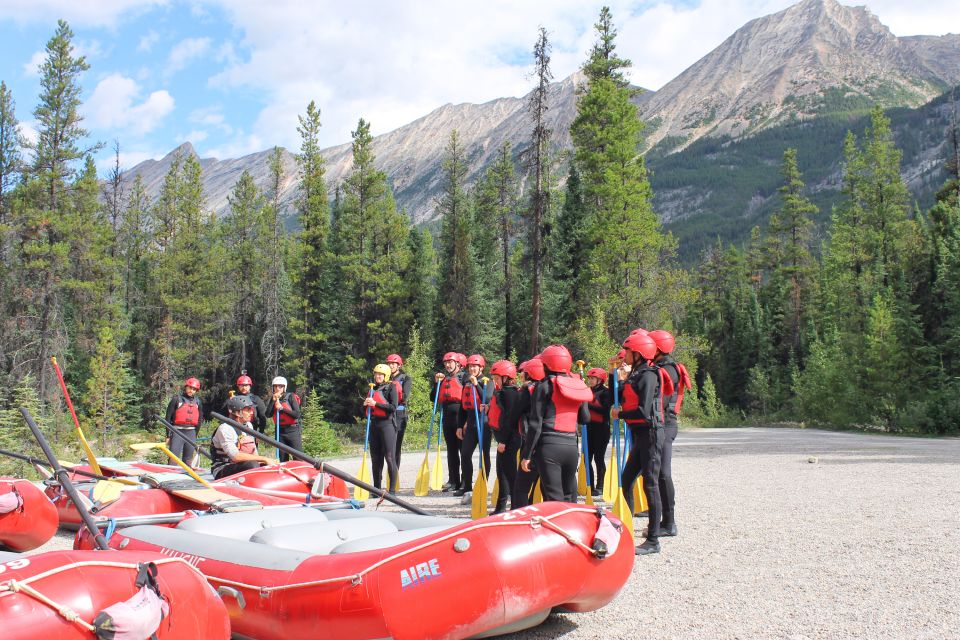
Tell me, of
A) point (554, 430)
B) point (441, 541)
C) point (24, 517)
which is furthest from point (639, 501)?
point (24, 517)

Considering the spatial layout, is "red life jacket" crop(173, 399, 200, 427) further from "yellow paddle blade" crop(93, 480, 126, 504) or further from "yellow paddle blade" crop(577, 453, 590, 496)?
"yellow paddle blade" crop(577, 453, 590, 496)

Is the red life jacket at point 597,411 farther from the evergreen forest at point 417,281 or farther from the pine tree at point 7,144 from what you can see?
the pine tree at point 7,144

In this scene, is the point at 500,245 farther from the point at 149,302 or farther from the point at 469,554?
the point at 469,554

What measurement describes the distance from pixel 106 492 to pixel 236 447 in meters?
2.25

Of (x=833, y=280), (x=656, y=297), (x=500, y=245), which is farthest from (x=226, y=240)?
(x=833, y=280)

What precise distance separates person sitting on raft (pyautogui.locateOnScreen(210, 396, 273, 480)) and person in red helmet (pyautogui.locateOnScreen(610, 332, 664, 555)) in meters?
4.89

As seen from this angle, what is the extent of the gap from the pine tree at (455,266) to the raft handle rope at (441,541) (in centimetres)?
4013

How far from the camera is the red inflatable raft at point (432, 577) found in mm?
3936

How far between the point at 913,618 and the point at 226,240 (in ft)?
181

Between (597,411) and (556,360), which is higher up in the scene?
(556,360)

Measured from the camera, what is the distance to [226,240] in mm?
54625

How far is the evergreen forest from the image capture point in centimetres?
3225

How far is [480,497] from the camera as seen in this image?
895 centimetres

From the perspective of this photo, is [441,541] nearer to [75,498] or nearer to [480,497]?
[75,498]
